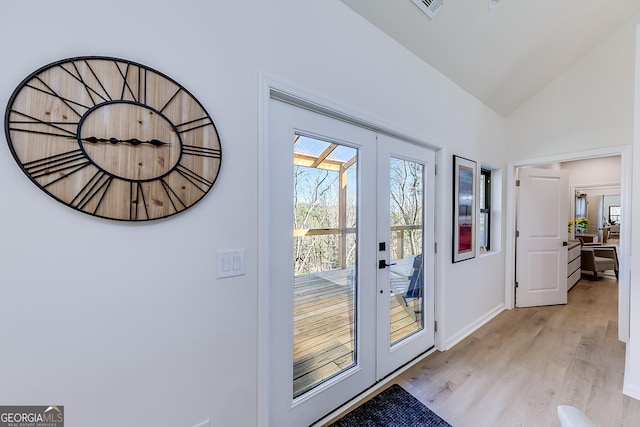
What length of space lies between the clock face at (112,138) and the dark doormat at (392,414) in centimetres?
173

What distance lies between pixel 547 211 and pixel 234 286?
14.6 ft

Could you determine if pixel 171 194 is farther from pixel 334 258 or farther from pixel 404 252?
pixel 404 252

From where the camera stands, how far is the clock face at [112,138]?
83 centimetres

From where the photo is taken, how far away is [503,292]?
3539 mm

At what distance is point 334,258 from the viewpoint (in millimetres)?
Result: 1746

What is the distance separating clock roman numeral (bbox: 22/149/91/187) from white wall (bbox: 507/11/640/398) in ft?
13.8

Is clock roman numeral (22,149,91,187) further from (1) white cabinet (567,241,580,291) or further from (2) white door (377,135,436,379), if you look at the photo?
(1) white cabinet (567,241,580,291)

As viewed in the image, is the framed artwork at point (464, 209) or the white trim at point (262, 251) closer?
the white trim at point (262, 251)

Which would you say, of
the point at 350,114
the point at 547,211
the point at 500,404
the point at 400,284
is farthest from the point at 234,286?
the point at 547,211

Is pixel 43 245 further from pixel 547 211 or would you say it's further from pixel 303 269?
pixel 547 211

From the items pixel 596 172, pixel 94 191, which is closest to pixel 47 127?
pixel 94 191

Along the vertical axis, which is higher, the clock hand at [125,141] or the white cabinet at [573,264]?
the clock hand at [125,141]

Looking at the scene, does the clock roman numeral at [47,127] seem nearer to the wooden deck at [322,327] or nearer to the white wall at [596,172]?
the wooden deck at [322,327]

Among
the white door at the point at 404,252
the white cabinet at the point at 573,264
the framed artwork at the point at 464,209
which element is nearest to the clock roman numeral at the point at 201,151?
the white door at the point at 404,252
